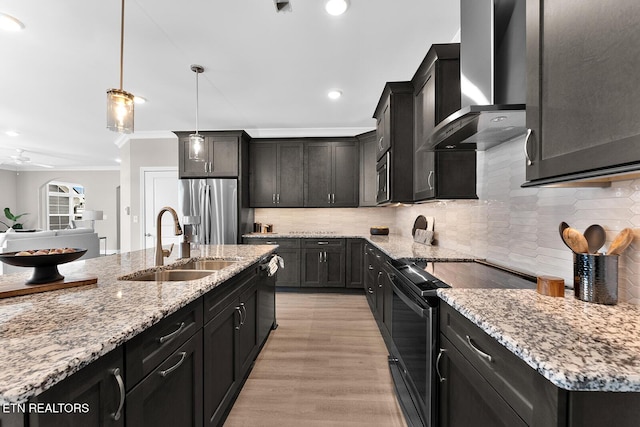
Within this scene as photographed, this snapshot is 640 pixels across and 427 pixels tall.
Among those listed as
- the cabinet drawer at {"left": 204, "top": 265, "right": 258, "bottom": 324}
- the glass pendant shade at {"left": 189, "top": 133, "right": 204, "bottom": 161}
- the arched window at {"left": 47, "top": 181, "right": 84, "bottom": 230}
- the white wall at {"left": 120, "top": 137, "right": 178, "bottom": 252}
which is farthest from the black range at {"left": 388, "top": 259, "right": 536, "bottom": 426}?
the arched window at {"left": 47, "top": 181, "right": 84, "bottom": 230}

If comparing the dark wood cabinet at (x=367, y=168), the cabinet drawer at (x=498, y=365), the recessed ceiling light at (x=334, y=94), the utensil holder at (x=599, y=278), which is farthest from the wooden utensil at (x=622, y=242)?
the dark wood cabinet at (x=367, y=168)

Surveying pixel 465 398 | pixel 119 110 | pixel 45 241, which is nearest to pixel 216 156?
pixel 45 241

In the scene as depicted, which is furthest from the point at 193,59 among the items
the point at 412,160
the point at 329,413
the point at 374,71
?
the point at 329,413

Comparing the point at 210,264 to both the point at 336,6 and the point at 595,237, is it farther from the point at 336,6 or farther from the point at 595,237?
the point at 595,237

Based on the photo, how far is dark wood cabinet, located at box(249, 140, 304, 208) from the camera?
5047mm

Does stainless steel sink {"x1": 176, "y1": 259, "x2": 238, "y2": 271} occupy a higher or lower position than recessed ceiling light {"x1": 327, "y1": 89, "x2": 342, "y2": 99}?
lower

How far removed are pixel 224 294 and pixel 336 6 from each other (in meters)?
2.10

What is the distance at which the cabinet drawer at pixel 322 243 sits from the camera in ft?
15.5

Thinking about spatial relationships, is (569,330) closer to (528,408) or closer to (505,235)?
(528,408)

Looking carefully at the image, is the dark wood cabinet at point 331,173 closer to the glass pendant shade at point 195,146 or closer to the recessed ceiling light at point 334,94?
the recessed ceiling light at point 334,94

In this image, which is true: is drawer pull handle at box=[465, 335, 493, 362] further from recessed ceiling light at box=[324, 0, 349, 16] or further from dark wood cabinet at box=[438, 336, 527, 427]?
recessed ceiling light at box=[324, 0, 349, 16]

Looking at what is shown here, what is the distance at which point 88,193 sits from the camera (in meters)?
9.33

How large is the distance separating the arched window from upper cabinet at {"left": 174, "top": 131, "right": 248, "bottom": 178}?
7455 mm

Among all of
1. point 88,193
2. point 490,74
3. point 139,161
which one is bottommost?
point 88,193
